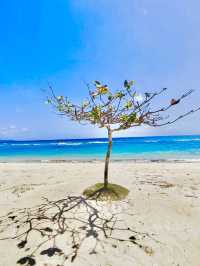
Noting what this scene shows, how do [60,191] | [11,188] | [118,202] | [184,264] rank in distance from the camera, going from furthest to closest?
[11,188] → [60,191] → [118,202] → [184,264]

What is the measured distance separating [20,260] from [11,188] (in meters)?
5.19

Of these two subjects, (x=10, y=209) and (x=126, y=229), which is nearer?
(x=126, y=229)

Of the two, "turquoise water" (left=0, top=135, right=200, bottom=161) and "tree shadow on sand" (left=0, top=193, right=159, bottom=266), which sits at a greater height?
"turquoise water" (left=0, top=135, right=200, bottom=161)

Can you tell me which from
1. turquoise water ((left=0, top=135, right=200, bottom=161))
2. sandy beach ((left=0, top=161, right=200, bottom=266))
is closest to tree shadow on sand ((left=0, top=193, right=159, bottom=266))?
sandy beach ((left=0, top=161, right=200, bottom=266))

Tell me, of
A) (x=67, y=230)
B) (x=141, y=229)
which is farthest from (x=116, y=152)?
(x=67, y=230)

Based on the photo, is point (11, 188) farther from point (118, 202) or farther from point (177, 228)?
point (177, 228)

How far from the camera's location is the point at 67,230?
14.6 feet

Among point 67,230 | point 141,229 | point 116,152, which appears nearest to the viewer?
point 67,230

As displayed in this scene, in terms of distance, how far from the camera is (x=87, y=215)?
16.7 ft

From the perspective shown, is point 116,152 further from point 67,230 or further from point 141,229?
point 67,230

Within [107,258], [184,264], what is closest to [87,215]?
[107,258]

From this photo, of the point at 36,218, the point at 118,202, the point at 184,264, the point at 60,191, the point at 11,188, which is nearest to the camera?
the point at 184,264

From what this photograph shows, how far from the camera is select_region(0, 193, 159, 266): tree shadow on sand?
12.5 ft

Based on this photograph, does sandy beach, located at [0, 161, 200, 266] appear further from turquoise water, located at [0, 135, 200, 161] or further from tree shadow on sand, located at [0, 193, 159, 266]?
turquoise water, located at [0, 135, 200, 161]
